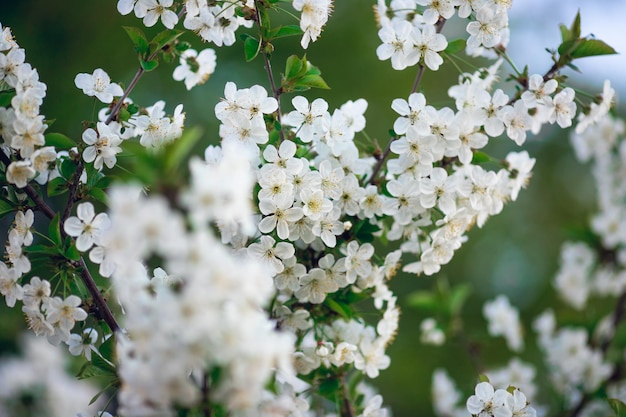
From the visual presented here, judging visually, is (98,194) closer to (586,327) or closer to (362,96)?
(586,327)

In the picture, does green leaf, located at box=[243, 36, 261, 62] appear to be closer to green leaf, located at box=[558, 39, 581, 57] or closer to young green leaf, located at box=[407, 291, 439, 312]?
green leaf, located at box=[558, 39, 581, 57]

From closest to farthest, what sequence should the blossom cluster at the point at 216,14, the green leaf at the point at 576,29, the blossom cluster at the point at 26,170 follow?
the blossom cluster at the point at 26,170, the blossom cluster at the point at 216,14, the green leaf at the point at 576,29

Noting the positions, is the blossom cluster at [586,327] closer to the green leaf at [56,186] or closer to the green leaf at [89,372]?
the green leaf at [89,372]

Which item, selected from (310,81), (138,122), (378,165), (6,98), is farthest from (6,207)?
(378,165)

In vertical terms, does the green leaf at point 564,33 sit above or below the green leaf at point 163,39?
above

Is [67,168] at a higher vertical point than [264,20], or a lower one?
lower

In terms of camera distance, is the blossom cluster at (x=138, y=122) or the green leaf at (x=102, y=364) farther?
the blossom cluster at (x=138, y=122)

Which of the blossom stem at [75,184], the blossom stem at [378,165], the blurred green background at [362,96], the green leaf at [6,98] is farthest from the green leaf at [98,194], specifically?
the blurred green background at [362,96]
